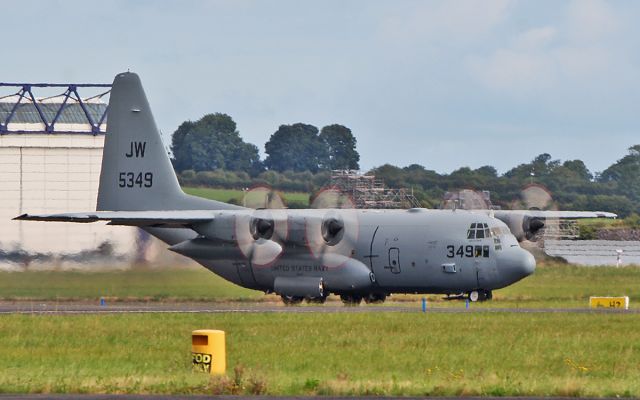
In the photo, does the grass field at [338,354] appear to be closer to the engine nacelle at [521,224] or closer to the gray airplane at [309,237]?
the gray airplane at [309,237]

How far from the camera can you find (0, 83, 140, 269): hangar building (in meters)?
54.8

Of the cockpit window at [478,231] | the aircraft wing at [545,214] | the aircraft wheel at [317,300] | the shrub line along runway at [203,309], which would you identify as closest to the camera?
the shrub line along runway at [203,309]

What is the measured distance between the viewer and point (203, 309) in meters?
45.3

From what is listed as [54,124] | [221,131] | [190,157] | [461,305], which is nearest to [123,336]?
[461,305]

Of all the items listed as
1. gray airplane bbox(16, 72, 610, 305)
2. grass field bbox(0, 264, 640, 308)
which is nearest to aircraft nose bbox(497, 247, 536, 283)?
gray airplane bbox(16, 72, 610, 305)

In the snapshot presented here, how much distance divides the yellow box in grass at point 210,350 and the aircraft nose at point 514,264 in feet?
73.4

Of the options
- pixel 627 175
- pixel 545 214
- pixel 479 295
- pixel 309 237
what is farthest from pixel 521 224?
pixel 627 175

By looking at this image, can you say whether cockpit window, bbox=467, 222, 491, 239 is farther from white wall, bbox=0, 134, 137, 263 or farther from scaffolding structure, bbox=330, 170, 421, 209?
white wall, bbox=0, 134, 137, 263

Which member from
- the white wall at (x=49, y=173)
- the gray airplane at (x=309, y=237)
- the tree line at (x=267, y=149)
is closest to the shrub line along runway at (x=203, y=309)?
the gray airplane at (x=309, y=237)

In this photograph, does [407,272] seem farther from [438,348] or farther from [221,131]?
[221,131]

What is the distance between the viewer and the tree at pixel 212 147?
89.8 meters

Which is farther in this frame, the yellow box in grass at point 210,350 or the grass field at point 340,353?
the yellow box in grass at point 210,350

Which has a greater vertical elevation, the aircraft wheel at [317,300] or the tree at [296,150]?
the tree at [296,150]

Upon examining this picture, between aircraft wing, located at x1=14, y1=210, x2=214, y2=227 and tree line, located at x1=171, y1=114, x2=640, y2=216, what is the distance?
66.0 ft
